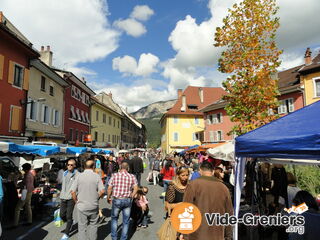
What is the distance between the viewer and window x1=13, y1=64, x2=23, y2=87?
57.7ft

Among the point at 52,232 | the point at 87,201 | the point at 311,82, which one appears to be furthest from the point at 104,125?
the point at 87,201

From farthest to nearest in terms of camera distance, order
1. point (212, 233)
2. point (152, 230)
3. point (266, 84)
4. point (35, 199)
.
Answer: point (266, 84) < point (35, 199) < point (152, 230) < point (212, 233)

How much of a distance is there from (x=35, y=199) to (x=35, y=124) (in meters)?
13.8

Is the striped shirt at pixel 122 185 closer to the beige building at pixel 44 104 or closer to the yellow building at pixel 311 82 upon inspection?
the beige building at pixel 44 104

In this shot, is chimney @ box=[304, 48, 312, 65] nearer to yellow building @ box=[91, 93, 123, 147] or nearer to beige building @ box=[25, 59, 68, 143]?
beige building @ box=[25, 59, 68, 143]

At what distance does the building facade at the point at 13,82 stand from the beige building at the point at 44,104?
75 cm

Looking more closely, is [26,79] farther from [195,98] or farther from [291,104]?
[195,98]

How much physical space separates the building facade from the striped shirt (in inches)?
530

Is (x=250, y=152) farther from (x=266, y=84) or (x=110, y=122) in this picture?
(x=110, y=122)

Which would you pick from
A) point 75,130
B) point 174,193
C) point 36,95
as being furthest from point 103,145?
point 174,193

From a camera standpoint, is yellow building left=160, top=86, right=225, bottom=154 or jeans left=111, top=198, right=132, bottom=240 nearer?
jeans left=111, top=198, right=132, bottom=240

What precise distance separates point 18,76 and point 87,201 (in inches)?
657

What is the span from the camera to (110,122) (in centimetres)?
4466

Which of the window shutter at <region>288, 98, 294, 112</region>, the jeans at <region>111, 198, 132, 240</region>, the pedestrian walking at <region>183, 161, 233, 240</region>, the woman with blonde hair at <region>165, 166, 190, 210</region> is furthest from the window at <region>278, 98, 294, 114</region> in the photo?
the pedestrian walking at <region>183, 161, 233, 240</region>
